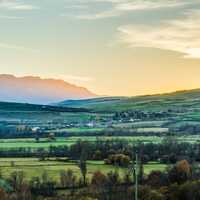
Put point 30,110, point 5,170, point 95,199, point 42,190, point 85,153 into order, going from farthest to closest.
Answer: point 30,110
point 85,153
point 5,170
point 42,190
point 95,199

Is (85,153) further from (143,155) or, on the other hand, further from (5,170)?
(5,170)

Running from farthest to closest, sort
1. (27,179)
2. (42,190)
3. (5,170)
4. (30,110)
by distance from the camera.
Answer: (30,110) < (5,170) < (27,179) < (42,190)

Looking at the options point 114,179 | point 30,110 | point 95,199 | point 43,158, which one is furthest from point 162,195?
point 30,110

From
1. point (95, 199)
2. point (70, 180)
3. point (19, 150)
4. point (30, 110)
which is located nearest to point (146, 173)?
point (70, 180)

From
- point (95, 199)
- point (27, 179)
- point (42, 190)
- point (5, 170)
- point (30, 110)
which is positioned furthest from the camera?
point (30, 110)

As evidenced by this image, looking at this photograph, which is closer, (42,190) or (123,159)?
(42,190)

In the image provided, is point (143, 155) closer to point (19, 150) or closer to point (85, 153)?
point (85, 153)
